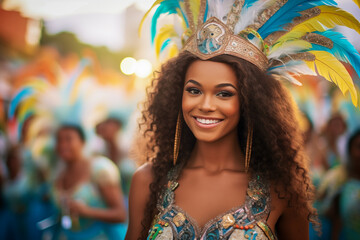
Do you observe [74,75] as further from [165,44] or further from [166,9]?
[166,9]

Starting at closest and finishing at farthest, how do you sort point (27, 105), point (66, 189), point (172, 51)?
point (172, 51) < point (66, 189) < point (27, 105)

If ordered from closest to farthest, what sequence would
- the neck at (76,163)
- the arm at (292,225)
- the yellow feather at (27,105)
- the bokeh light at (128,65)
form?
the arm at (292,225) → the neck at (76,163) → the yellow feather at (27,105) → the bokeh light at (128,65)

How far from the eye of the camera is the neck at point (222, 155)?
6.44ft

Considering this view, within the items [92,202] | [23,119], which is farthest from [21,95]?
[92,202]

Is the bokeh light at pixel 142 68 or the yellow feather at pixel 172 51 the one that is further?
the bokeh light at pixel 142 68

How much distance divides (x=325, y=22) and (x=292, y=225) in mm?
1057

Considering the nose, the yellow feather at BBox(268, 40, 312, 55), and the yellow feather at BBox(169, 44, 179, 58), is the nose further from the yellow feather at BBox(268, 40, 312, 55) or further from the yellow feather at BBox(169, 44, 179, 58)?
the yellow feather at BBox(169, 44, 179, 58)

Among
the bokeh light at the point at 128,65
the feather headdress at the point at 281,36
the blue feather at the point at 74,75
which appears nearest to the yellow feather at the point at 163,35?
the feather headdress at the point at 281,36

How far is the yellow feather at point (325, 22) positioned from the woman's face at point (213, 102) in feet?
1.20

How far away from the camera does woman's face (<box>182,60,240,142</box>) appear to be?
1.78 m

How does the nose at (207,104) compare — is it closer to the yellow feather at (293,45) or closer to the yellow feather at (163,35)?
the yellow feather at (293,45)

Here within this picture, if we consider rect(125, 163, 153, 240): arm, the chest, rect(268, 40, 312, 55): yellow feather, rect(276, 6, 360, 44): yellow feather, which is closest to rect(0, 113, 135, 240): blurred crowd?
rect(125, 163, 153, 240): arm

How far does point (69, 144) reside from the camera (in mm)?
4293

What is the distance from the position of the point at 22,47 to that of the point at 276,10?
5.21m
